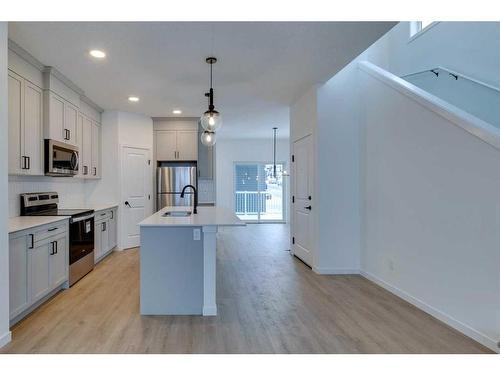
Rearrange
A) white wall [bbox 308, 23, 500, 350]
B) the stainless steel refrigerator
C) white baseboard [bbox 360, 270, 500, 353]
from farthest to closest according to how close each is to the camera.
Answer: the stainless steel refrigerator
white wall [bbox 308, 23, 500, 350]
white baseboard [bbox 360, 270, 500, 353]

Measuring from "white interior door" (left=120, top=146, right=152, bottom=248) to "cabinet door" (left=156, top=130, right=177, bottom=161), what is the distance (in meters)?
0.26

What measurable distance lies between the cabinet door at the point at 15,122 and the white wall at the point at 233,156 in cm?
658

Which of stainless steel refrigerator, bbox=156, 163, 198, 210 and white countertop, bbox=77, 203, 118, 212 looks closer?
white countertop, bbox=77, 203, 118, 212

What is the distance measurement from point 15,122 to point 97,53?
1.07 metres

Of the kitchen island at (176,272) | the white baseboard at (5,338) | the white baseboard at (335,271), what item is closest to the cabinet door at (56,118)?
the kitchen island at (176,272)

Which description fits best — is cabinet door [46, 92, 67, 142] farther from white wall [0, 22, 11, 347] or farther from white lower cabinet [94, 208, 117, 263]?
white wall [0, 22, 11, 347]

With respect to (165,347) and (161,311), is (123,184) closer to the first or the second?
(161,311)

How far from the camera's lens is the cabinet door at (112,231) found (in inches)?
208

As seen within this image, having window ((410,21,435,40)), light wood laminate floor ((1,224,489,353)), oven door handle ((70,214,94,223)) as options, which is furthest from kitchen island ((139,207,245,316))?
window ((410,21,435,40))

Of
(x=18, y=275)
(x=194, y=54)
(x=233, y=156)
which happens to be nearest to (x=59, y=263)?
(x=18, y=275)

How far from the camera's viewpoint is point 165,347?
236 cm

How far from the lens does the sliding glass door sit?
391 inches

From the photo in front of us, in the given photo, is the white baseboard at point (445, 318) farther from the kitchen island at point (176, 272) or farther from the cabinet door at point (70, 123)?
the cabinet door at point (70, 123)

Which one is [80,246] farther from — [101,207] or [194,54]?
[194,54]
